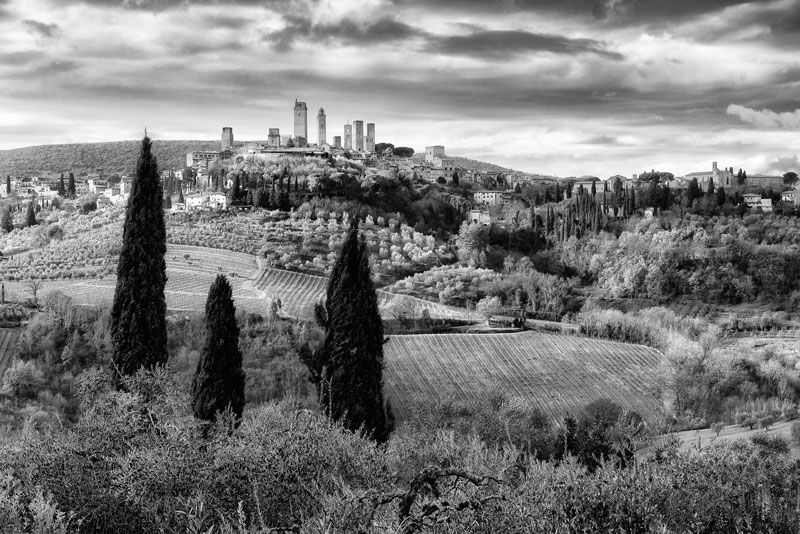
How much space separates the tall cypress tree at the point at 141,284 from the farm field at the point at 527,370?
455 inches

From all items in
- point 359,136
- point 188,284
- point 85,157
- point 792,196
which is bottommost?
point 188,284

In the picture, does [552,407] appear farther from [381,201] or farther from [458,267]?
[381,201]

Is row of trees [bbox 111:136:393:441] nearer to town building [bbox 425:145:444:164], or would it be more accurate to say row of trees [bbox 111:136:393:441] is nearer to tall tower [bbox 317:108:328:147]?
tall tower [bbox 317:108:328:147]

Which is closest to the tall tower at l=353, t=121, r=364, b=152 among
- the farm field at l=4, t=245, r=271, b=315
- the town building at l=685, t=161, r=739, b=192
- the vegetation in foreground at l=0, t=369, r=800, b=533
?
the town building at l=685, t=161, r=739, b=192

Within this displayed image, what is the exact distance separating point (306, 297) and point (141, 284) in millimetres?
24229

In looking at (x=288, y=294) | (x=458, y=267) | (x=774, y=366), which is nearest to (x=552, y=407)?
(x=774, y=366)

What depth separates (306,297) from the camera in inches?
1603

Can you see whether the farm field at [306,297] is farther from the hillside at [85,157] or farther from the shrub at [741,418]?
the hillside at [85,157]

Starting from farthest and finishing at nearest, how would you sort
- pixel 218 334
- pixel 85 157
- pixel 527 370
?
pixel 85 157 → pixel 527 370 → pixel 218 334

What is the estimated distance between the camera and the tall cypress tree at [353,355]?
16.3 metres

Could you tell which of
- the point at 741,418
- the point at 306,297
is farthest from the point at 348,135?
the point at 741,418

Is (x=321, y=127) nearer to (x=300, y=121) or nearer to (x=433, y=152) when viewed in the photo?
(x=300, y=121)

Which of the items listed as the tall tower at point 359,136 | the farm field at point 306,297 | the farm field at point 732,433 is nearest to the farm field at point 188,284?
the farm field at point 306,297

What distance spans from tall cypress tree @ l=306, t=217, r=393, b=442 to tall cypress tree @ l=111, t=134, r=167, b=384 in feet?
12.2
